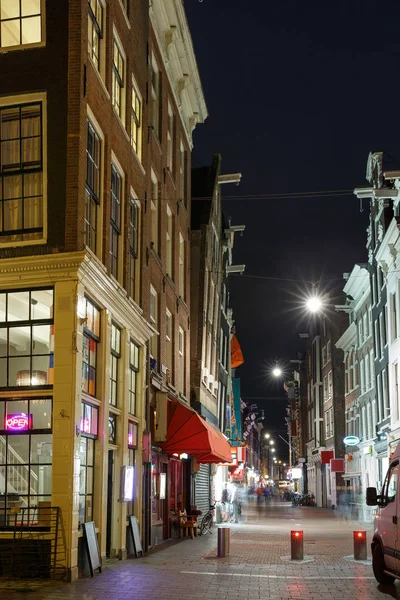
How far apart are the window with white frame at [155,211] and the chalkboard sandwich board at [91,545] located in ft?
37.4

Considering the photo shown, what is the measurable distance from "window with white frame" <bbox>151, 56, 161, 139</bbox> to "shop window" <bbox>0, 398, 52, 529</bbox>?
12.7 metres

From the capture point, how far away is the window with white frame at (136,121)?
872 inches

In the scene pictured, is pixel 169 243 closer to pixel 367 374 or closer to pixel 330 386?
pixel 367 374

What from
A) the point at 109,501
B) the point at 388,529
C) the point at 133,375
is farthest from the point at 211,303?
the point at 388,529

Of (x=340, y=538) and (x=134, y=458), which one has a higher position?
(x=134, y=458)

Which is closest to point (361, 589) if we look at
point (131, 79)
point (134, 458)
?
point (134, 458)

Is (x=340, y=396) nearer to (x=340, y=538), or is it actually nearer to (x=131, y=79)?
(x=340, y=538)

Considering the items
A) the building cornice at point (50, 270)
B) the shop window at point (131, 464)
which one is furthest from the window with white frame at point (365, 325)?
the building cornice at point (50, 270)

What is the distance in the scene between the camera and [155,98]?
87.1 ft

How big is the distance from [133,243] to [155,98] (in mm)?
6771

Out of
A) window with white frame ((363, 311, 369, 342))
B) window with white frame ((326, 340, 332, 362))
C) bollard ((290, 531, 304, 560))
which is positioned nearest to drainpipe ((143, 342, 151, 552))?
bollard ((290, 531, 304, 560))

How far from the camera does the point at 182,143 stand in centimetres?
3228

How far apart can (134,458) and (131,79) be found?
9.93 meters

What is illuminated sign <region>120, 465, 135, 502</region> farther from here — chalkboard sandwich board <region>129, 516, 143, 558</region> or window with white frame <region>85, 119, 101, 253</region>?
window with white frame <region>85, 119, 101, 253</region>
